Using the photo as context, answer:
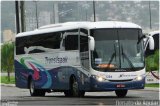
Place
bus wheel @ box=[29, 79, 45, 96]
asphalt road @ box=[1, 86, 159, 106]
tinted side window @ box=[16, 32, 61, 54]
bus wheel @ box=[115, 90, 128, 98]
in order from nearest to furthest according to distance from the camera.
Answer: asphalt road @ box=[1, 86, 159, 106], bus wheel @ box=[115, 90, 128, 98], tinted side window @ box=[16, 32, 61, 54], bus wheel @ box=[29, 79, 45, 96]

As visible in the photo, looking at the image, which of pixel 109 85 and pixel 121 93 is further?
pixel 121 93

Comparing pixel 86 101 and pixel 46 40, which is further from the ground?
pixel 46 40

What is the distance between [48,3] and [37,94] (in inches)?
5180

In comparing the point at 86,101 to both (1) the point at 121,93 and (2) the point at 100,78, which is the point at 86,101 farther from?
(1) the point at 121,93

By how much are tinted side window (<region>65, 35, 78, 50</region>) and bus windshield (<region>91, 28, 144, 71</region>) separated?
1519 millimetres

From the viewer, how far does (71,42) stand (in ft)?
97.6

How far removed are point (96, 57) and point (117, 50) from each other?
0.90 metres

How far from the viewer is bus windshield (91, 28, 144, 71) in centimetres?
2755

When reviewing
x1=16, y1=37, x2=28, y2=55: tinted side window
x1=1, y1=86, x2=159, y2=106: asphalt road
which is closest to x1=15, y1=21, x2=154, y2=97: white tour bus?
x1=1, y1=86, x2=159, y2=106: asphalt road

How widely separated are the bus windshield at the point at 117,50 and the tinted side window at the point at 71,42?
59.8 inches

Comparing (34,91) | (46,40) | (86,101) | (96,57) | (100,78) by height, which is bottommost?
(34,91)

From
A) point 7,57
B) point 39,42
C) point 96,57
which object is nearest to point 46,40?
point 39,42

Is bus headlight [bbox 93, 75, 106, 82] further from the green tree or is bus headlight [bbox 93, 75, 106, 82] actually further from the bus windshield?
the green tree

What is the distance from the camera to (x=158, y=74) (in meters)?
45.3
